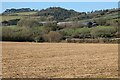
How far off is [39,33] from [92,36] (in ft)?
60.6

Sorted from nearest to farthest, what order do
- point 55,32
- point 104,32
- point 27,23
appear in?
point 55,32, point 104,32, point 27,23

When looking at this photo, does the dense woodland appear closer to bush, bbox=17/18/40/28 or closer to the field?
bush, bbox=17/18/40/28

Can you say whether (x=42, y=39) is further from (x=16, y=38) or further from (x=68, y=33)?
(x=68, y=33)

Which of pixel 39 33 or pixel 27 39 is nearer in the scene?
pixel 27 39

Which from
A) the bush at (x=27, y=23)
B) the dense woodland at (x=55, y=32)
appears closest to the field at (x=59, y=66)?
the dense woodland at (x=55, y=32)

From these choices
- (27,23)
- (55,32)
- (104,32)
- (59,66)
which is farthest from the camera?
(27,23)

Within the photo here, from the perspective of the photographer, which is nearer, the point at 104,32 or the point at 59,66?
the point at 59,66

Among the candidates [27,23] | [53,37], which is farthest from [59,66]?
[27,23]

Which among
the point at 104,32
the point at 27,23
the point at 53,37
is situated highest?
the point at 27,23

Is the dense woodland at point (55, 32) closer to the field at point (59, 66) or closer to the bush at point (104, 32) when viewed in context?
the bush at point (104, 32)

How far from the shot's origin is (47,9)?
614 ft

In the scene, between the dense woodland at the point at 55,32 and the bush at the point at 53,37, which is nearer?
the dense woodland at the point at 55,32

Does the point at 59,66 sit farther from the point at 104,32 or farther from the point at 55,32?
the point at 104,32

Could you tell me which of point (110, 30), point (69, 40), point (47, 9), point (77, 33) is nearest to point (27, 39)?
point (69, 40)
